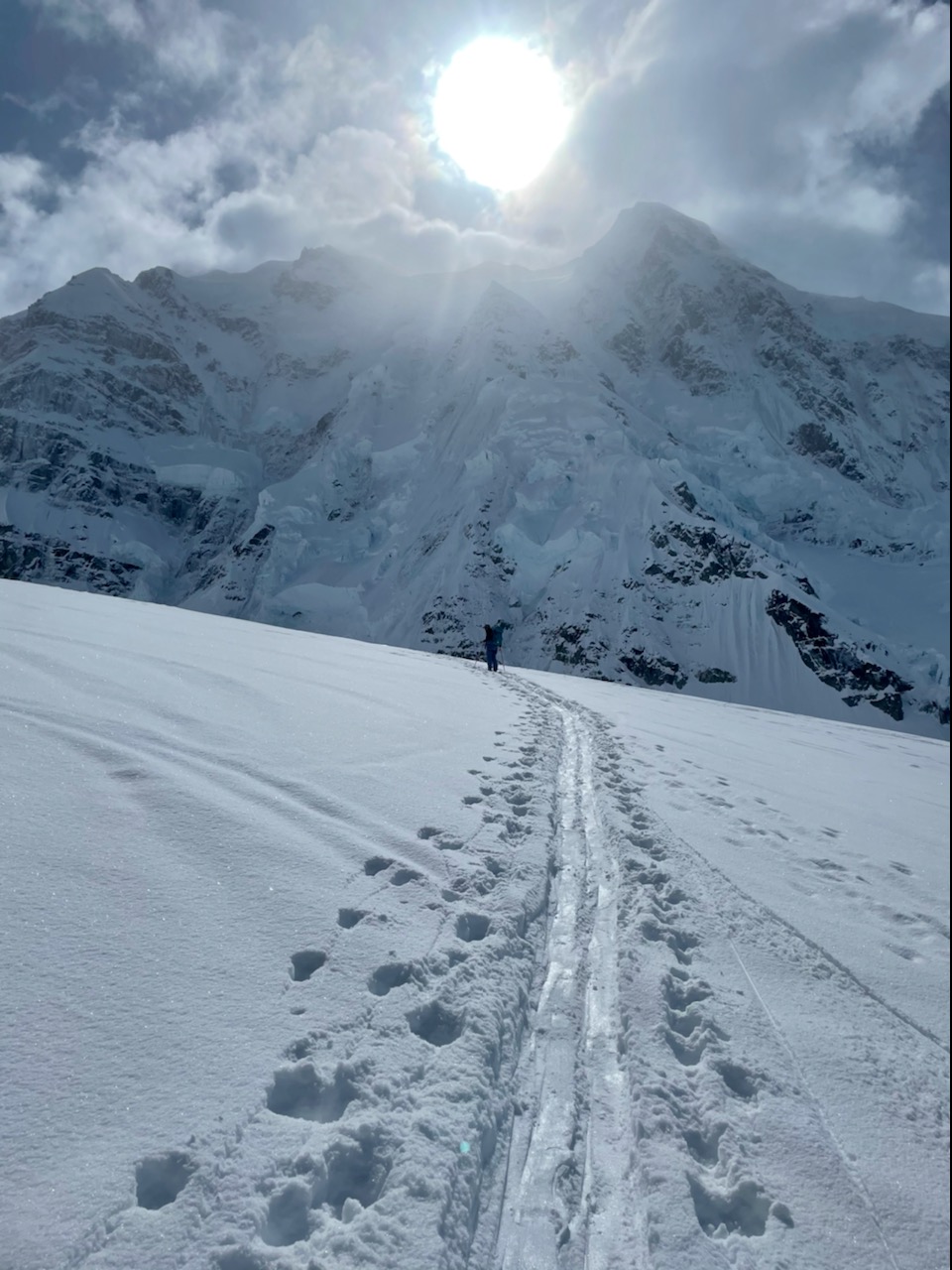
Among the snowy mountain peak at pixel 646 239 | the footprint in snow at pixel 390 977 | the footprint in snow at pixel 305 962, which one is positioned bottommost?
the footprint in snow at pixel 390 977

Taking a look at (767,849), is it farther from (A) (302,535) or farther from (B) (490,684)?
(A) (302,535)

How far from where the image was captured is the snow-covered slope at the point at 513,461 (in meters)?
78.0

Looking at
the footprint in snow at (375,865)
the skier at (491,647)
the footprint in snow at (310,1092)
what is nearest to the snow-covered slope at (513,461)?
the footprint in snow at (310,1092)

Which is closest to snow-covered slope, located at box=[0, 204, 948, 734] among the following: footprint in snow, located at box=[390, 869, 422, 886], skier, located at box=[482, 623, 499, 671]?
footprint in snow, located at box=[390, 869, 422, 886]

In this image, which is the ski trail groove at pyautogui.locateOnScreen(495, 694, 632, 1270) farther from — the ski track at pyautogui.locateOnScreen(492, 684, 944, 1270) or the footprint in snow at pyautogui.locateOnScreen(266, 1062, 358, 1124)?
the footprint in snow at pyautogui.locateOnScreen(266, 1062, 358, 1124)

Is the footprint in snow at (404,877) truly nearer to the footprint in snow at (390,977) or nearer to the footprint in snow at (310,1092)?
the footprint in snow at (390,977)

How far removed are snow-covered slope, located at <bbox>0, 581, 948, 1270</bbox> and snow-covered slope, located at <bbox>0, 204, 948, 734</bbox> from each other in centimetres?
279

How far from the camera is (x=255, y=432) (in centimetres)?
16312

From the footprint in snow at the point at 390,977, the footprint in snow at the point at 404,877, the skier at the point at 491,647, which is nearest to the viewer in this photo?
the footprint in snow at the point at 390,977

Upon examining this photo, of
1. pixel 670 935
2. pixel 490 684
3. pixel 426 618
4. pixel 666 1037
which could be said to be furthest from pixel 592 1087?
pixel 426 618

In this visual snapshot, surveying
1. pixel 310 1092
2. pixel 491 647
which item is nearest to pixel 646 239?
pixel 491 647

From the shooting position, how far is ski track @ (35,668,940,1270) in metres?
2.70

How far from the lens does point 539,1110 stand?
3371mm

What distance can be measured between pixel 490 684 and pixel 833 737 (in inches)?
328
